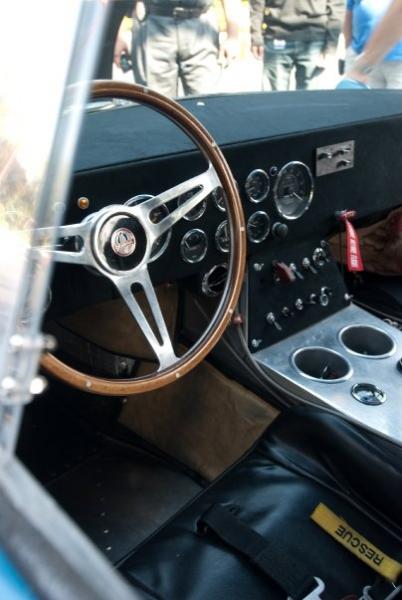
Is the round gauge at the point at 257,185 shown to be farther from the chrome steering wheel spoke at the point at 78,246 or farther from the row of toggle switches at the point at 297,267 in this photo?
the chrome steering wheel spoke at the point at 78,246

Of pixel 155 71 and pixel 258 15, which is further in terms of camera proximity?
pixel 258 15

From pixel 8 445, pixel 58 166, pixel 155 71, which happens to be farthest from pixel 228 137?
pixel 155 71

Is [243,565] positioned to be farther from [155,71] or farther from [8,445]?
[155,71]

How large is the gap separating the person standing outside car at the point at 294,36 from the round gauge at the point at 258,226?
2.86 m

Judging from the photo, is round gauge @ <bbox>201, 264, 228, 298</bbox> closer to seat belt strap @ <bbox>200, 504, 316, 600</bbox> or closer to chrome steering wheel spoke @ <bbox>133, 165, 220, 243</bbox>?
chrome steering wheel spoke @ <bbox>133, 165, 220, 243</bbox>

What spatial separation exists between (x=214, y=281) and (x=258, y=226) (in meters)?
0.19

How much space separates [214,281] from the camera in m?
1.75

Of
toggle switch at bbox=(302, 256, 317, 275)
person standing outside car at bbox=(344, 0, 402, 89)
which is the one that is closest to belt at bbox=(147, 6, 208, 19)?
person standing outside car at bbox=(344, 0, 402, 89)

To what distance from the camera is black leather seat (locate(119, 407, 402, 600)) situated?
46.8 inches

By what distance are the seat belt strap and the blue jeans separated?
139 inches

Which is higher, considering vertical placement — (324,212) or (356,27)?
(356,27)

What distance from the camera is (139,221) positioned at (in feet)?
4.31

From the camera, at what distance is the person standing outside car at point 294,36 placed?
163 inches

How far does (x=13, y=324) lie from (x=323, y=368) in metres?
1.20
